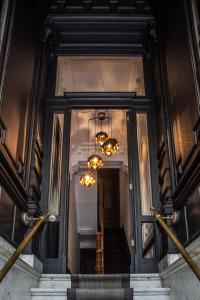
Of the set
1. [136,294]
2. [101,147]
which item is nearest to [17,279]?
[136,294]

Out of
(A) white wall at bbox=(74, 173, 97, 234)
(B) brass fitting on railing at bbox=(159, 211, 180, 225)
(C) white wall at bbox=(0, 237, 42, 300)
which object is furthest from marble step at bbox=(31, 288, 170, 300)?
(A) white wall at bbox=(74, 173, 97, 234)

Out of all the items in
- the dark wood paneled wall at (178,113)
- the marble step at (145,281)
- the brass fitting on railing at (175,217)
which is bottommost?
the marble step at (145,281)

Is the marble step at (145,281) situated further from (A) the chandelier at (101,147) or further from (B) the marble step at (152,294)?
(A) the chandelier at (101,147)

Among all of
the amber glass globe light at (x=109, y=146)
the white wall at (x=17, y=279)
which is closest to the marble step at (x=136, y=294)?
the white wall at (x=17, y=279)

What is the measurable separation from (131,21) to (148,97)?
1.20 m

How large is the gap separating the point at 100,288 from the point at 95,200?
715 centimetres

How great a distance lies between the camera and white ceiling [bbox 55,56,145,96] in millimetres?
5883

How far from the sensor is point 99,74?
629 cm

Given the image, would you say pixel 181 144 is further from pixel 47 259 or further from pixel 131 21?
pixel 131 21

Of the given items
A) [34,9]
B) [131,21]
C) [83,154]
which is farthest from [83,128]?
[34,9]

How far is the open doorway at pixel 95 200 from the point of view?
9219 millimetres

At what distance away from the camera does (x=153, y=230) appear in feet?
15.6

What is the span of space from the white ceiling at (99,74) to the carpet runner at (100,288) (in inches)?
113

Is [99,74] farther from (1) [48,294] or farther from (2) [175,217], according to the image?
(1) [48,294]
